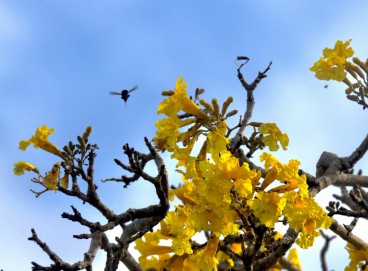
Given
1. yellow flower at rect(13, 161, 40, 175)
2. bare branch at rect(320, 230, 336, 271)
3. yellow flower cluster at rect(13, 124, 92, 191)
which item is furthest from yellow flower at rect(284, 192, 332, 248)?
yellow flower at rect(13, 161, 40, 175)

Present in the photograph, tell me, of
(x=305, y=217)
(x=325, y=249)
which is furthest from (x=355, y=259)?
(x=305, y=217)

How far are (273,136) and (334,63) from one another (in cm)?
219

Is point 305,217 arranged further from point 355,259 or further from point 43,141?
point 43,141

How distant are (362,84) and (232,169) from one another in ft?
9.55

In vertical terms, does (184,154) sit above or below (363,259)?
above

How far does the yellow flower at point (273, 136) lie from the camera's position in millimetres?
4719

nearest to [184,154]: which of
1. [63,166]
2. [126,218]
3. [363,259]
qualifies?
[126,218]

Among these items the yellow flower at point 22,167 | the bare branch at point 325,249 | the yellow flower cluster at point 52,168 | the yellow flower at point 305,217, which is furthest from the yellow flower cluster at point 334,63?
the yellow flower at point 22,167

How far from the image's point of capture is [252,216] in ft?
15.1

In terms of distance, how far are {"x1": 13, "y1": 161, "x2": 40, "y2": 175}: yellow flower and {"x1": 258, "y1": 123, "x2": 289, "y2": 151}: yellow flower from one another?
252 centimetres

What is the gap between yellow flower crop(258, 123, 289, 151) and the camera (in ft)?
15.5

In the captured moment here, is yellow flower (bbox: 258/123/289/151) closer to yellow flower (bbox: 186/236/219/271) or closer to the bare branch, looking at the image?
yellow flower (bbox: 186/236/219/271)

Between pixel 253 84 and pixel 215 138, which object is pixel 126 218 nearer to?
pixel 215 138

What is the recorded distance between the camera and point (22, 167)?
577cm
